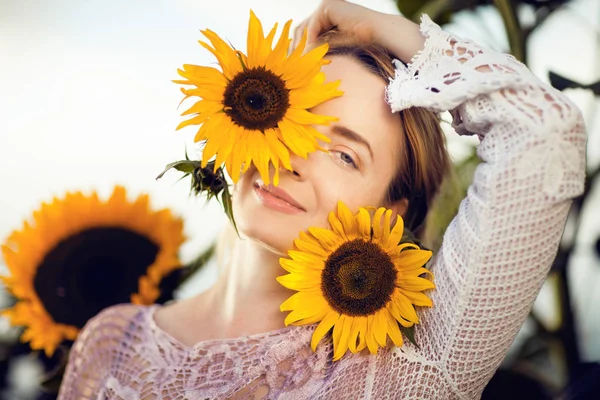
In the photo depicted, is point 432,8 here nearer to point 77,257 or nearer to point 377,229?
point 377,229

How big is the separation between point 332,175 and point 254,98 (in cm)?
17

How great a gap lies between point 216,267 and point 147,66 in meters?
0.45

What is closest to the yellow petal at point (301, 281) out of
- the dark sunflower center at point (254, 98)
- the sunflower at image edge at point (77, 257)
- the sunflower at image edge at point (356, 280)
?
the sunflower at image edge at point (356, 280)

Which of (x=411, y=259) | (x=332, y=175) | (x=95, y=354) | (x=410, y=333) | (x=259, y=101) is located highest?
(x=259, y=101)

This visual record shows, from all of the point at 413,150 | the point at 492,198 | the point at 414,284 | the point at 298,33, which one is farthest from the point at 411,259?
the point at 298,33

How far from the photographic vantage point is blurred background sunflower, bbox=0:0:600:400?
1147 millimetres

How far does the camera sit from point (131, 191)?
43.1 inches

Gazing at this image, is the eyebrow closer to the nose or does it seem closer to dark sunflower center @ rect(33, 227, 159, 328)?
the nose

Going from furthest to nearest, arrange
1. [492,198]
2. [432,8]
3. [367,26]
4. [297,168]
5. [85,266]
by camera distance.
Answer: [432,8] < [85,266] < [367,26] < [297,168] < [492,198]

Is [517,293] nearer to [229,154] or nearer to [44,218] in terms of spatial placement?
[229,154]

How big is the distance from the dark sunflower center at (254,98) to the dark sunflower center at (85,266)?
384 millimetres

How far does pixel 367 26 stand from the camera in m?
0.99

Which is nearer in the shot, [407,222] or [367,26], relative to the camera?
[367,26]

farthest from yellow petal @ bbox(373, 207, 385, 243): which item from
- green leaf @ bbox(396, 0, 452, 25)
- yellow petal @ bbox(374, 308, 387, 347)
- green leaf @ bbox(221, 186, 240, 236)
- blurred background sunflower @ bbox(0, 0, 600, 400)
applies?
green leaf @ bbox(396, 0, 452, 25)
